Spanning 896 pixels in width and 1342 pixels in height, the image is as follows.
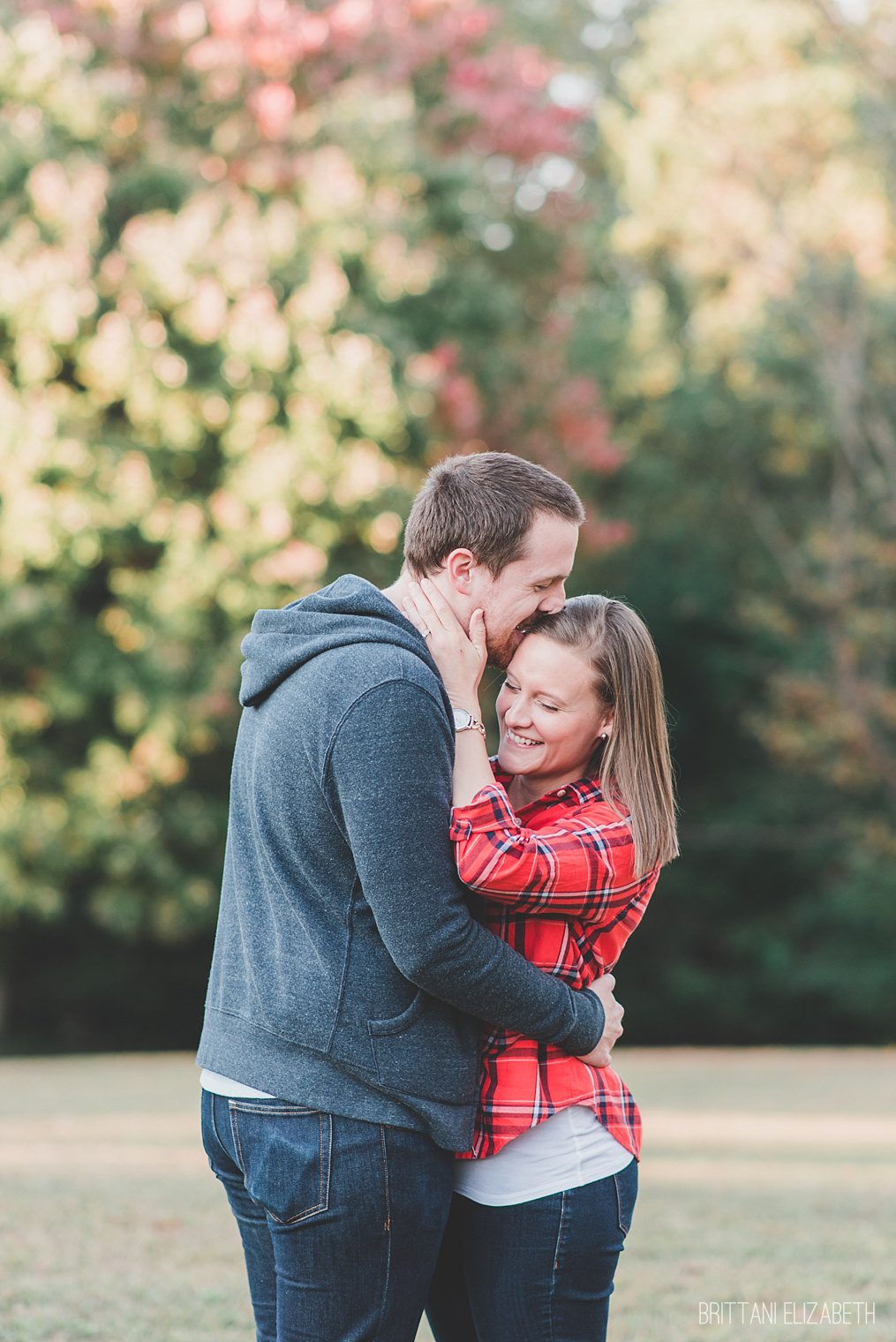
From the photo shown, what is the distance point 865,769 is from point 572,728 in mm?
15357

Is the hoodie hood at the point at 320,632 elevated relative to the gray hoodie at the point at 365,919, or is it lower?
elevated

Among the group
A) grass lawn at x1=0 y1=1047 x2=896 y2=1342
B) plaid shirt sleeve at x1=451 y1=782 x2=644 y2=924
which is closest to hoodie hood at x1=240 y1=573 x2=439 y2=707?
plaid shirt sleeve at x1=451 y1=782 x2=644 y2=924

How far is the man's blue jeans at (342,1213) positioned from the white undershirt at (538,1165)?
0.41ft


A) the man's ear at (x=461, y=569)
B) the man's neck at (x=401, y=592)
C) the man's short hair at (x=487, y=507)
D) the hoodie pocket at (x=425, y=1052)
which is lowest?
the hoodie pocket at (x=425, y=1052)

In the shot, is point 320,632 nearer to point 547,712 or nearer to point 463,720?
point 463,720

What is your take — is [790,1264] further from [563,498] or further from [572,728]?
[563,498]

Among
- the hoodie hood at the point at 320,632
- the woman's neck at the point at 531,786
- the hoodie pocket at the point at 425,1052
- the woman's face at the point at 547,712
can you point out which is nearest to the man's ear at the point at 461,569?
the hoodie hood at the point at 320,632

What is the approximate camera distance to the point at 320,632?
2471 millimetres

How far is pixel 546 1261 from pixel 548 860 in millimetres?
648

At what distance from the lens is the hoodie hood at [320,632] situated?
243 centimetres

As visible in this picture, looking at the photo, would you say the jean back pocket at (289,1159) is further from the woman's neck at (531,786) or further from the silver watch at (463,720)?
the woman's neck at (531,786)

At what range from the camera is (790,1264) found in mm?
5527

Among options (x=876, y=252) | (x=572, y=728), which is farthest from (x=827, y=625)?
(x=572, y=728)

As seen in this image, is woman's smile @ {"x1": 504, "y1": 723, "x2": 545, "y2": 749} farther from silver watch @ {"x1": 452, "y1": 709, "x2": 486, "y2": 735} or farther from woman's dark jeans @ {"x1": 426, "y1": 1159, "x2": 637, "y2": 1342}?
woman's dark jeans @ {"x1": 426, "y1": 1159, "x2": 637, "y2": 1342}
